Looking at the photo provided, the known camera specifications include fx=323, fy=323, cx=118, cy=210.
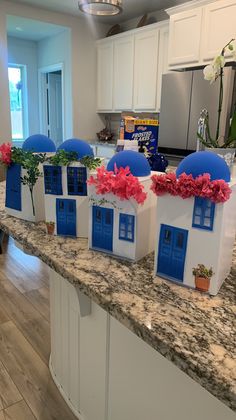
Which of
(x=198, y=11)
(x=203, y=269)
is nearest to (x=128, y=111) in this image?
(x=198, y=11)

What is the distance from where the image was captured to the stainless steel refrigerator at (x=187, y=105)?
10.1 ft

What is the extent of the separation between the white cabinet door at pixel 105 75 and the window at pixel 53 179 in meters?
4.05

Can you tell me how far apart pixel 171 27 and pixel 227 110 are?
1194 mm

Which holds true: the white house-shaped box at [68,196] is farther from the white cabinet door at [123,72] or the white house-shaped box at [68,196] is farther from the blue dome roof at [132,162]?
the white cabinet door at [123,72]

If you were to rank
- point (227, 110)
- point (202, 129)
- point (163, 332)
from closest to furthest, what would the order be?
point (163, 332), point (202, 129), point (227, 110)

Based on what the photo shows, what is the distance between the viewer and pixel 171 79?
11.4 feet

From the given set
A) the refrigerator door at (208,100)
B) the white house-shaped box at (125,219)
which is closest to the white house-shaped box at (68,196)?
the white house-shaped box at (125,219)

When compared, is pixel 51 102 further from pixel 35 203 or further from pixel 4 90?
pixel 35 203

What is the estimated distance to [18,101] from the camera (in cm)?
605

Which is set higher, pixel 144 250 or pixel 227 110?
pixel 227 110

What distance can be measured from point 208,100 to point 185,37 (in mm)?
813

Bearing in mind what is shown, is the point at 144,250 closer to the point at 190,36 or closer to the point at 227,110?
the point at 227,110

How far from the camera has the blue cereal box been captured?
54.4 inches

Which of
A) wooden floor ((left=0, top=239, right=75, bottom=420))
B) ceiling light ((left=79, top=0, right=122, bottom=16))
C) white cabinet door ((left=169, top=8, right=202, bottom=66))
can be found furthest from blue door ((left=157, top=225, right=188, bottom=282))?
white cabinet door ((left=169, top=8, right=202, bottom=66))
